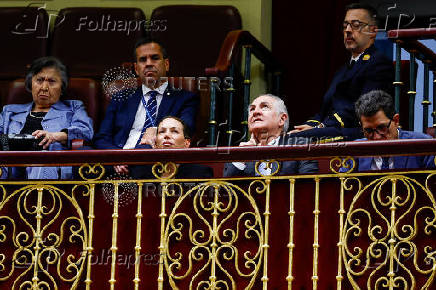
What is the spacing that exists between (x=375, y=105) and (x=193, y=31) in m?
1.89

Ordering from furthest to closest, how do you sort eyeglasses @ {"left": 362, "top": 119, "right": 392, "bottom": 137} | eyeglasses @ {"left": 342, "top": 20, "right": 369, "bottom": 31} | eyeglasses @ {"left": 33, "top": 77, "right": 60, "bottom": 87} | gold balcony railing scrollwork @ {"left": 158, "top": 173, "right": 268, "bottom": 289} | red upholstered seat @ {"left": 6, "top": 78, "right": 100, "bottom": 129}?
red upholstered seat @ {"left": 6, "top": 78, "right": 100, "bottom": 129}
eyeglasses @ {"left": 33, "top": 77, "right": 60, "bottom": 87}
eyeglasses @ {"left": 342, "top": 20, "right": 369, "bottom": 31}
eyeglasses @ {"left": 362, "top": 119, "right": 392, "bottom": 137}
gold balcony railing scrollwork @ {"left": 158, "top": 173, "right": 268, "bottom": 289}

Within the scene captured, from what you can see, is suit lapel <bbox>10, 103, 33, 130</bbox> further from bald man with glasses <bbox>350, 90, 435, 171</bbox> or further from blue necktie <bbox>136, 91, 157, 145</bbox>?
bald man with glasses <bbox>350, 90, 435, 171</bbox>

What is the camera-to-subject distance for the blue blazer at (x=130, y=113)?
5.43m

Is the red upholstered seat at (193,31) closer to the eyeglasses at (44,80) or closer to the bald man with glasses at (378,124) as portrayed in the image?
the eyeglasses at (44,80)

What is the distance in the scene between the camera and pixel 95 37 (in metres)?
6.31

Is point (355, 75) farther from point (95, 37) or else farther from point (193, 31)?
point (95, 37)

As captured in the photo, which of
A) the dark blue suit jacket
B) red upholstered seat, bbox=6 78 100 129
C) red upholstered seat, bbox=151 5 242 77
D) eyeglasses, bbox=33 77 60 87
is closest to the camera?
the dark blue suit jacket

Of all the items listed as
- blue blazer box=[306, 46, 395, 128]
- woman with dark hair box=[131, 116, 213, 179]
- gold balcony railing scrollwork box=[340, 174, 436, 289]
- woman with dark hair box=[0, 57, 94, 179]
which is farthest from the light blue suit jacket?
gold balcony railing scrollwork box=[340, 174, 436, 289]

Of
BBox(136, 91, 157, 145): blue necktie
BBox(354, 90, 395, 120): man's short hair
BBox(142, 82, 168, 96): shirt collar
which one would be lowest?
BBox(354, 90, 395, 120): man's short hair

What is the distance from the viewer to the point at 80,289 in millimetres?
4312

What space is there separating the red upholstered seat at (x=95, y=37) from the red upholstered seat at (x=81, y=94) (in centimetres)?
34

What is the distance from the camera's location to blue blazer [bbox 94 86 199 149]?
5426 millimetres

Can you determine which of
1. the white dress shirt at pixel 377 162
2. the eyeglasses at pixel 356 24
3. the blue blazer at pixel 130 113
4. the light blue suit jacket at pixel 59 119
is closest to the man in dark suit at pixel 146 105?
the blue blazer at pixel 130 113

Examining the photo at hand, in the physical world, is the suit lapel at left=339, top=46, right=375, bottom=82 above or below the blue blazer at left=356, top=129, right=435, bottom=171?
above
